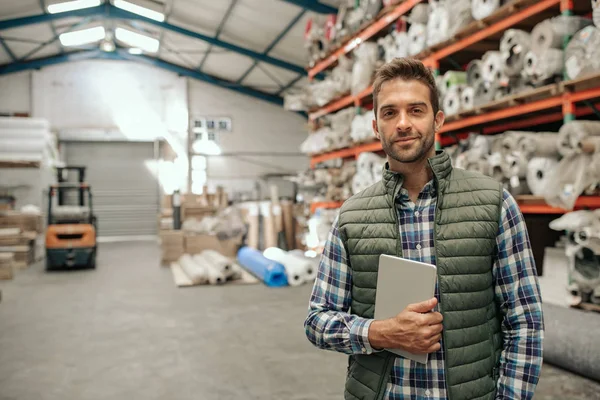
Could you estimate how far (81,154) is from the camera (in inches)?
713

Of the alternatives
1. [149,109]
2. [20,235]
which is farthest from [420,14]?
[149,109]

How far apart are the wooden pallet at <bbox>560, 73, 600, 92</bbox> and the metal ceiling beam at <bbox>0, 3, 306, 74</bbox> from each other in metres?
11.8

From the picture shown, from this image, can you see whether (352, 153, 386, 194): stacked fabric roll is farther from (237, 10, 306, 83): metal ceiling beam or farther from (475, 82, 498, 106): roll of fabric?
(237, 10, 306, 83): metal ceiling beam

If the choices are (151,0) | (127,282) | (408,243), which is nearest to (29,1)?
(151,0)

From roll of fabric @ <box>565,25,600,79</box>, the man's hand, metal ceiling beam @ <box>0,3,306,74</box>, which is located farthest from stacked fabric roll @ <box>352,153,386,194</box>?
metal ceiling beam @ <box>0,3,306,74</box>

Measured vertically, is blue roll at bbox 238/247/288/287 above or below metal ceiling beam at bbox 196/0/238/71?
below

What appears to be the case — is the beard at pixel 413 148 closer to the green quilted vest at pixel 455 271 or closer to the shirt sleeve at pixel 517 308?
the green quilted vest at pixel 455 271

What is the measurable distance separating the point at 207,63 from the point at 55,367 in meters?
14.8

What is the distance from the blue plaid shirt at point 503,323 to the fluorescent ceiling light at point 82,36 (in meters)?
16.3

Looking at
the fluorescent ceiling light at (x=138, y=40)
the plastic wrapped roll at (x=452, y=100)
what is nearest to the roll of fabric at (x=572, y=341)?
the plastic wrapped roll at (x=452, y=100)

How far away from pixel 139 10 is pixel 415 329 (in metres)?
14.7

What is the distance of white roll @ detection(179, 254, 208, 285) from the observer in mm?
8469

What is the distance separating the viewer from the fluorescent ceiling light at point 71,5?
505 inches

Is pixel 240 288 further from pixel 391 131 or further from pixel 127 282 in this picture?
pixel 391 131
